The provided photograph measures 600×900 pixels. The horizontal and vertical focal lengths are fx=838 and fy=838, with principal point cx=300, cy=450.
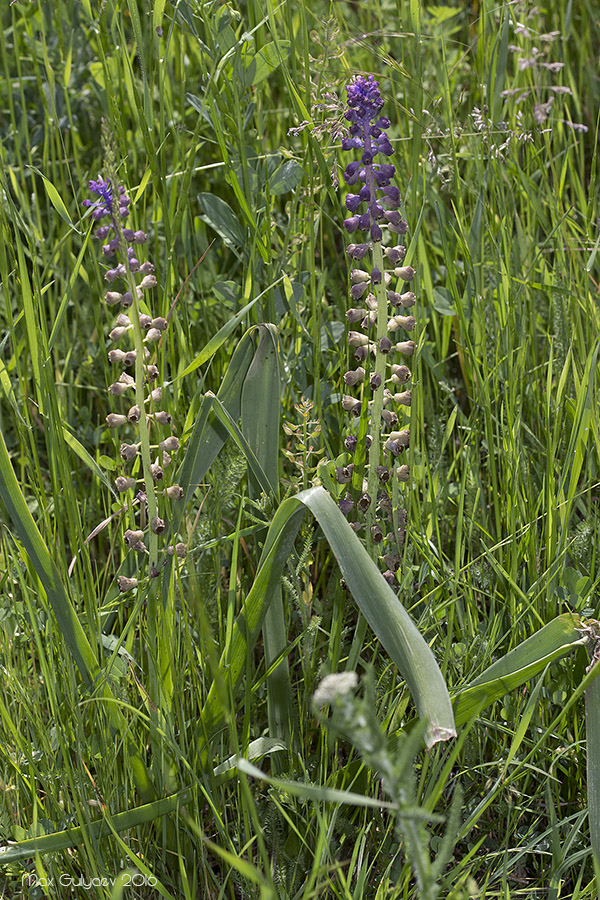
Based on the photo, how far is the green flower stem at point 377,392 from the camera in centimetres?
169

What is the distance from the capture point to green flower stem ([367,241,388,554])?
66.4 inches

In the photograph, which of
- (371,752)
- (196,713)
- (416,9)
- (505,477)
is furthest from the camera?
(505,477)

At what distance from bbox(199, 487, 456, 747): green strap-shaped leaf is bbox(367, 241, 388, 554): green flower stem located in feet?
0.86

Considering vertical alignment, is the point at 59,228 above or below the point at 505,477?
above

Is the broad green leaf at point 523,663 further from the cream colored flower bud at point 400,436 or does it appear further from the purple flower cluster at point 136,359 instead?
the purple flower cluster at point 136,359

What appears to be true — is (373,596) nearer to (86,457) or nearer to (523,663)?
(523,663)

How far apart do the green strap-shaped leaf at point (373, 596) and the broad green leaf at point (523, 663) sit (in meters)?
0.22

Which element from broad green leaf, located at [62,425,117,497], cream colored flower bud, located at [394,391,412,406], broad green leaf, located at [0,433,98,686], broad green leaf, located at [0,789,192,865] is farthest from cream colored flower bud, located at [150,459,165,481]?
broad green leaf, located at [0,789,192,865]

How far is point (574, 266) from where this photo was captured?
→ 2.66 metres

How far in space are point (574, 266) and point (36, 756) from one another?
6.86ft

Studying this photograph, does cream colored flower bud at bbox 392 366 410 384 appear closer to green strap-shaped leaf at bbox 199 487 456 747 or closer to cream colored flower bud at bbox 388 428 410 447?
cream colored flower bud at bbox 388 428 410 447

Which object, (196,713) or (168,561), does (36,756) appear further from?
(168,561)

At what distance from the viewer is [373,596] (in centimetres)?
136

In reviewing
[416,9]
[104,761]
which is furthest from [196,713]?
[416,9]
